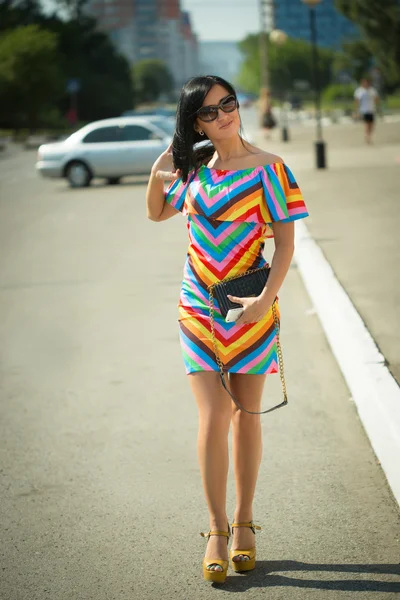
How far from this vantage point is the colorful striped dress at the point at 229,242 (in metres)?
3.80

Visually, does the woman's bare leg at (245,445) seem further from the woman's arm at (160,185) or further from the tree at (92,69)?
the tree at (92,69)

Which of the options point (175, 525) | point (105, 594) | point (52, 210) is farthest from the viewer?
point (52, 210)

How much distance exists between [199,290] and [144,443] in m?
1.91

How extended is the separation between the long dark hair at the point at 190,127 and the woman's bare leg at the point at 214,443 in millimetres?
761

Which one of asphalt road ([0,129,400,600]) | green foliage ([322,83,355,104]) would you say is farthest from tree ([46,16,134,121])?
asphalt road ([0,129,400,600])

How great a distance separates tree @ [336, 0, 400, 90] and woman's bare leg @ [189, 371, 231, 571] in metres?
52.6

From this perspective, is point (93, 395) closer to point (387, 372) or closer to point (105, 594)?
point (387, 372)

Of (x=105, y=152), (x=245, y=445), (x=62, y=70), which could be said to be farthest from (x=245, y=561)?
(x=62, y=70)

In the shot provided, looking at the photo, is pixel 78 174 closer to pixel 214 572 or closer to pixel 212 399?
pixel 212 399

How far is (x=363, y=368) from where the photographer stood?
19.9ft

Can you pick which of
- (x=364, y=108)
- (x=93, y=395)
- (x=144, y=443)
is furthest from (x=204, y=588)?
(x=364, y=108)

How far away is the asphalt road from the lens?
386cm

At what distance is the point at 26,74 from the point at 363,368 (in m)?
69.9

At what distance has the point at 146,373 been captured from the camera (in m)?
7.21
